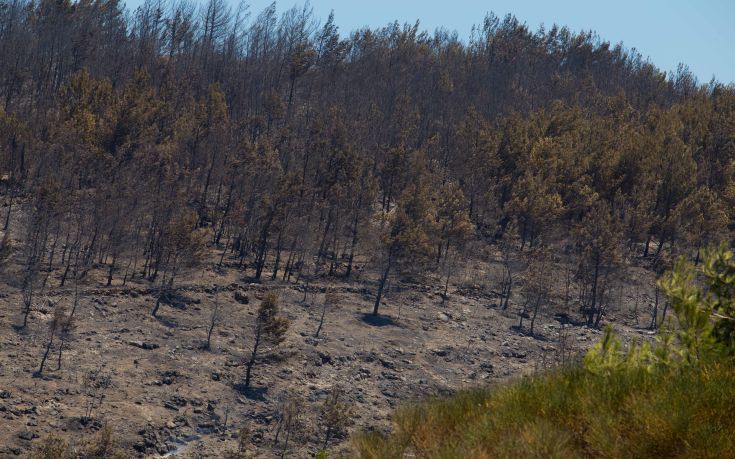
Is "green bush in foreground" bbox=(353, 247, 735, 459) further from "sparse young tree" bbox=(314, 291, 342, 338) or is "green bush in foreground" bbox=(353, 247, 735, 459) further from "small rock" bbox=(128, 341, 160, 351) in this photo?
"sparse young tree" bbox=(314, 291, 342, 338)

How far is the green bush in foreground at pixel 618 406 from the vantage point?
849 centimetres

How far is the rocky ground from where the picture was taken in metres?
29.1

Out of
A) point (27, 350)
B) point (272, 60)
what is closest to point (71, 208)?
point (27, 350)

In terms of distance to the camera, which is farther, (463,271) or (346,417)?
(463,271)

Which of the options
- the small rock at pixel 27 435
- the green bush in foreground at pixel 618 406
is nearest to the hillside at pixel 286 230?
the small rock at pixel 27 435

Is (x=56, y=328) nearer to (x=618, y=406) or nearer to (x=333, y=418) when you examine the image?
(x=333, y=418)

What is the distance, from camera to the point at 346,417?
3025 centimetres

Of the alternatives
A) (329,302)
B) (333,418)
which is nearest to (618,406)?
(333,418)

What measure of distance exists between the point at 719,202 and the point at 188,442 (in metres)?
56.2

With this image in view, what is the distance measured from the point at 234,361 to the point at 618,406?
3021cm

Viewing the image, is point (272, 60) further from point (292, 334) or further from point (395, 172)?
point (292, 334)

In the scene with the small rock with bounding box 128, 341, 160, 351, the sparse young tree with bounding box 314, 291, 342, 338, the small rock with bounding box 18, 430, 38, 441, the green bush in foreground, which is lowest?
the small rock with bounding box 18, 430, 38, 441

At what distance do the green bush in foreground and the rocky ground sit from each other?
9.13 m

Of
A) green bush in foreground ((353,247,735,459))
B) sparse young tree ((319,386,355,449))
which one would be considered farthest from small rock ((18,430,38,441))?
green bush in foreground ((353,247,735,459))
